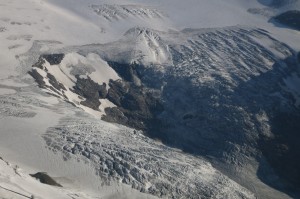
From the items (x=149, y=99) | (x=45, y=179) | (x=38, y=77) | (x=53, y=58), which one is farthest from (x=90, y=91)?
(x=45, y=179)

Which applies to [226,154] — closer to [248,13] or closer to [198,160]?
[198,160]

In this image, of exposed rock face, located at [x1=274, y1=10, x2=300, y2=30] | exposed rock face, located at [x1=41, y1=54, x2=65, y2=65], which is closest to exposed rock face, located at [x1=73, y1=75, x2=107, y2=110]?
exposed rock face, located at [x1=41, y1=54, x2=65, y2=65]

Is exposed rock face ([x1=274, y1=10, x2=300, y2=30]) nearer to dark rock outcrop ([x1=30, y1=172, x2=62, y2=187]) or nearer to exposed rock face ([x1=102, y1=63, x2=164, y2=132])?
exposed rock face ([x1=102, y1=63, x2=164, y2=132])

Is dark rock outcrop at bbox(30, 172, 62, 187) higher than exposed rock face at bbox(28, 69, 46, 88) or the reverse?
the reverse

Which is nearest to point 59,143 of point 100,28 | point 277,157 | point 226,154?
point 226,154

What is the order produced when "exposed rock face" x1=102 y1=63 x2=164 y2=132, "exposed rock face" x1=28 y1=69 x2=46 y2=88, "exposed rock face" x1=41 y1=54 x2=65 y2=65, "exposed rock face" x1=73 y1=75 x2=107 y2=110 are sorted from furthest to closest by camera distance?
"exposed rock face" x1=41 y1=54 x2=65 y2=65 → "exposed rock face" x1=102 y1=63 x2=164 y2=132 → "exposed rock face" x1=73 y1=75 x2=107 y2=110 → "exposed rock face" x1=28 y1=69 x2=46 y2=88

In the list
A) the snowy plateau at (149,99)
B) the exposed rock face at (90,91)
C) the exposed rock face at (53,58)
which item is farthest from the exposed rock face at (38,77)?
the exposed rock face at (53,58)
